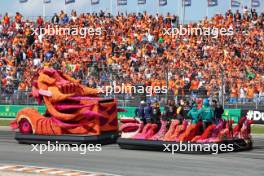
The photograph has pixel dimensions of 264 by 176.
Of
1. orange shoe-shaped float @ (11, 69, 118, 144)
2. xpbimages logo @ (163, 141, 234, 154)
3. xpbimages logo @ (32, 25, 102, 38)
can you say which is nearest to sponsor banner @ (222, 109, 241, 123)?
orange shoe-shaped float @ (11, 69, 118, 144)

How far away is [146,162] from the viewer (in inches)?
577

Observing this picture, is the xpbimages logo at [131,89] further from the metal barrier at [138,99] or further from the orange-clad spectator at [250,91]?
the orange-clad spectator at [250,91]

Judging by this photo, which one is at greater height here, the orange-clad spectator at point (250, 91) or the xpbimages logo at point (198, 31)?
the xpbimages logo at point (198, 31)

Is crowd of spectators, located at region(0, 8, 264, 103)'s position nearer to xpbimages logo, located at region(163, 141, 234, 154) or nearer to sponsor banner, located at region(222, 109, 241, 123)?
sponsor banner, located at region(222, 109, 241, 123)

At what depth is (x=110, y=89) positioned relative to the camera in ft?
87.7

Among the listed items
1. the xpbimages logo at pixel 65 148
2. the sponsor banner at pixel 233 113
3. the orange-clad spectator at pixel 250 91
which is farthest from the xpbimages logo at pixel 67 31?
the xpbimages logo at pixel 65 148

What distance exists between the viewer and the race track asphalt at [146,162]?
13188mm

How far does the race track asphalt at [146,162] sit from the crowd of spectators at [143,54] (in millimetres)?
7556

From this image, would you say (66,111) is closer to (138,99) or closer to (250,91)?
(138,99)

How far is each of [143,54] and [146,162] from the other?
1728cm

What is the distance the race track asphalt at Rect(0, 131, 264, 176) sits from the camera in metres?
13.2

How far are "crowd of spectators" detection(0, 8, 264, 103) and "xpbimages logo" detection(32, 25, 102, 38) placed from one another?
344 mm

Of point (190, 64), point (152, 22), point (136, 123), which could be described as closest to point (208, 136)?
point (136, 123)

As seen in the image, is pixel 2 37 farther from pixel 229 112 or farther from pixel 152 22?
pixel 229 112
